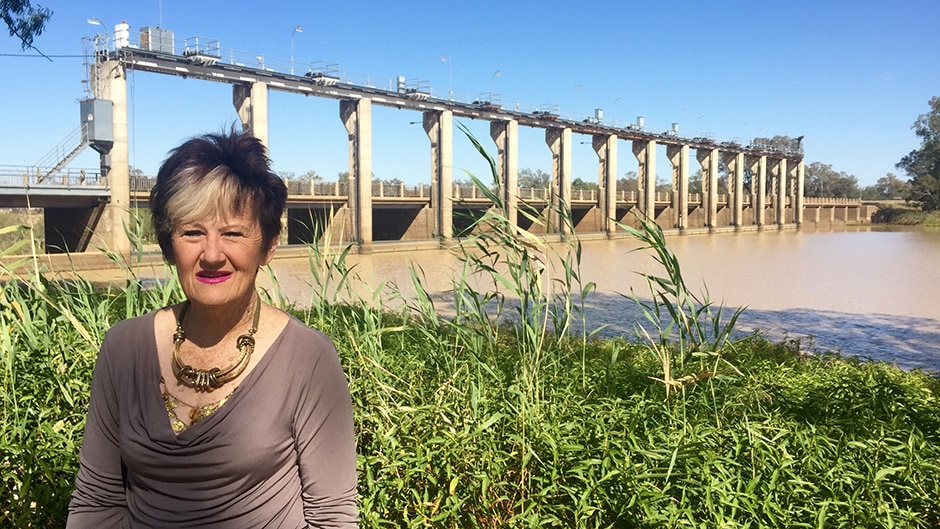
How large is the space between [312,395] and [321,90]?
83.8 feet

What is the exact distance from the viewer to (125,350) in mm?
1435

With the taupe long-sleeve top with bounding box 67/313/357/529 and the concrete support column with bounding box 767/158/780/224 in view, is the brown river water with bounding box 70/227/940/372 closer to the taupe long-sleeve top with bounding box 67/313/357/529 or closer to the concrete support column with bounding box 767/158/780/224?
the taupe long-sleeve top with bounding box 67/313/357/529

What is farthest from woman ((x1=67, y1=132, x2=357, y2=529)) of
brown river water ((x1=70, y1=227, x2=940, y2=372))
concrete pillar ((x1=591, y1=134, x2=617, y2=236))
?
concrete pillar ((x1=591, y1=134, x2=617, y2=236))

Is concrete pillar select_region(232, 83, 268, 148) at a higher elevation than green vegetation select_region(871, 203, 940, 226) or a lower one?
higher

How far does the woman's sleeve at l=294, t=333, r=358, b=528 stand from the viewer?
4.63ft

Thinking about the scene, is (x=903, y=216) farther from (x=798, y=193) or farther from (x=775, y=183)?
(x=775, y=183)

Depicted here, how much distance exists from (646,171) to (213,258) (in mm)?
42593

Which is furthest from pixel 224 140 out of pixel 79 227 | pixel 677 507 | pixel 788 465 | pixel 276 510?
pixel 79 227

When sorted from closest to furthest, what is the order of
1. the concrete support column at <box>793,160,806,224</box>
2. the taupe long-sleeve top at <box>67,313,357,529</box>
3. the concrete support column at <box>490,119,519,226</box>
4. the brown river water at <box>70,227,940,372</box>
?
the taupe long-sleeve top at <box>67,313,357,529</box> → the brown river water at <box>70,227,940,372</box> → the concrete support column at <box>490,119,519,226</box> → the concrete support column at <box>793,160,806,224</box>

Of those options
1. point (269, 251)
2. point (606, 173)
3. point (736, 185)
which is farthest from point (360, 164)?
point (736, 185)

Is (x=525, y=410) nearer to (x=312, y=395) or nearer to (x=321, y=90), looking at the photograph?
(x=312, y=395)

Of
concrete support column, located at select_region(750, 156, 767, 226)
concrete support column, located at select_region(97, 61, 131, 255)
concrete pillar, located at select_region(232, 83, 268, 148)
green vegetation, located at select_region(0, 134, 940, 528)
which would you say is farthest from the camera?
concrete support column, located at select_region(750, 156, 767, 226)

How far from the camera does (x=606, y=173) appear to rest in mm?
39000

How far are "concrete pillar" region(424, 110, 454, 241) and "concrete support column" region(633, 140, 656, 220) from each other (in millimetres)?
15956
